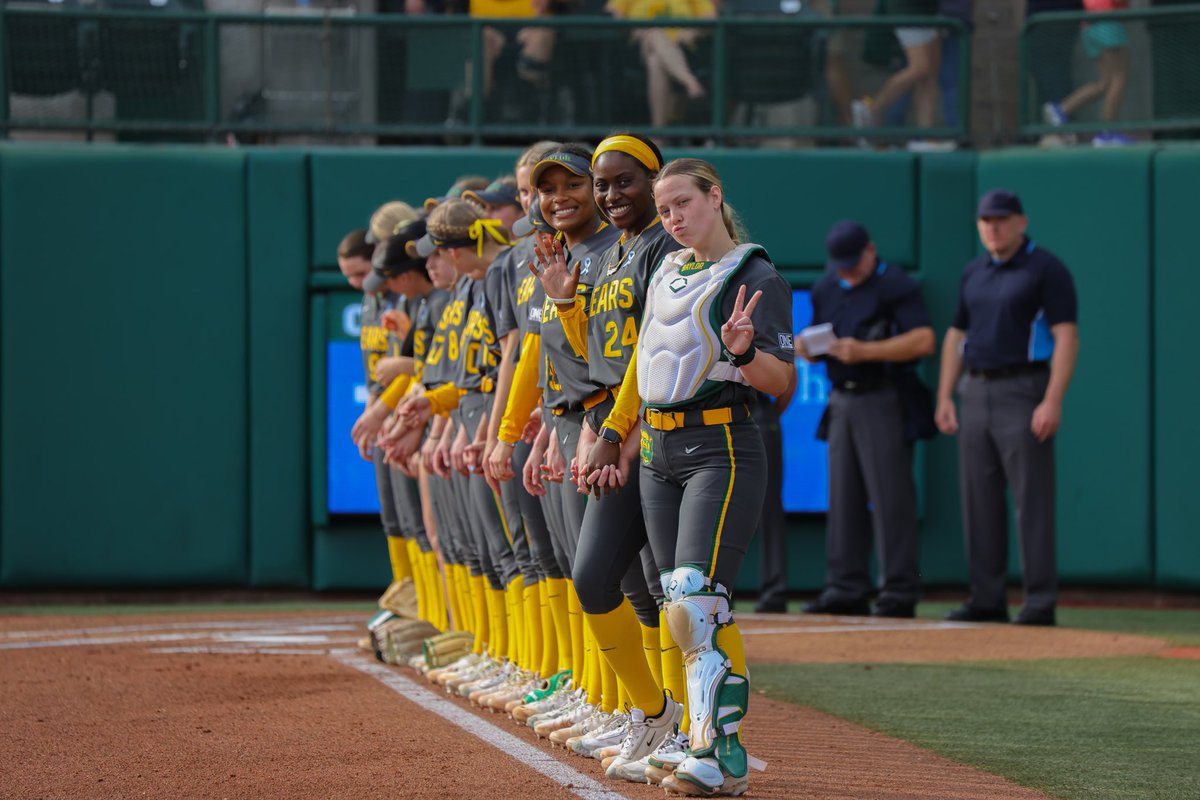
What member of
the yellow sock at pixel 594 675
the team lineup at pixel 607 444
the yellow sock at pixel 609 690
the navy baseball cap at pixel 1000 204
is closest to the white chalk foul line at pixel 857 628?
the team lineup at pixel 607 444

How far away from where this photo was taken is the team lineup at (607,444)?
5.00 metres

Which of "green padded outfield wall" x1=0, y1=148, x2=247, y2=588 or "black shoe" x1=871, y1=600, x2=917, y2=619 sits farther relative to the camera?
"green padded outfield wall" x1=0, y1=148, x2=247, y2=588

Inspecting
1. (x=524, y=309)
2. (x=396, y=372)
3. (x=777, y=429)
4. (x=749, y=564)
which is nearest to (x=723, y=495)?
(x=524, y=309)

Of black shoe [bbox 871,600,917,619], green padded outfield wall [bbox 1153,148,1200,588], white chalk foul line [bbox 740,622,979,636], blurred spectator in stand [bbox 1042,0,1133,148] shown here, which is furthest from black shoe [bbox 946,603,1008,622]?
blurred spectator in stand [bbox 1042,0,1133,148]

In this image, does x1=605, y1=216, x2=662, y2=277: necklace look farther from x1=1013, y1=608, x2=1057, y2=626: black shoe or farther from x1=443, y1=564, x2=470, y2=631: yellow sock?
x1=1013, y1=608, x2=1057, y2=626: black shoe

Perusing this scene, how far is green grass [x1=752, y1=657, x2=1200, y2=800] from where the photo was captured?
545cm

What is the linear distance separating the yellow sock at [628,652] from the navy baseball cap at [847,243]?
5.15m

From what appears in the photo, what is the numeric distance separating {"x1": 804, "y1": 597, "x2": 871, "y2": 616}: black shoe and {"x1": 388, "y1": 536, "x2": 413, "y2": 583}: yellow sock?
2.68 m

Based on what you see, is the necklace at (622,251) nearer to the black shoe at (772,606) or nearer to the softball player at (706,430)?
the softball player at (706,430)

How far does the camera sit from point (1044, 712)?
6.73 m

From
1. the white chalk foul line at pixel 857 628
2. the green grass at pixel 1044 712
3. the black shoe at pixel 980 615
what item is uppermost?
the green grass at pixel 1044 712

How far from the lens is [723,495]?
5.02m

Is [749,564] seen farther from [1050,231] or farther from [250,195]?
[250,195]

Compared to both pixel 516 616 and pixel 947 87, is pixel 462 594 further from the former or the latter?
pixel 947 87
